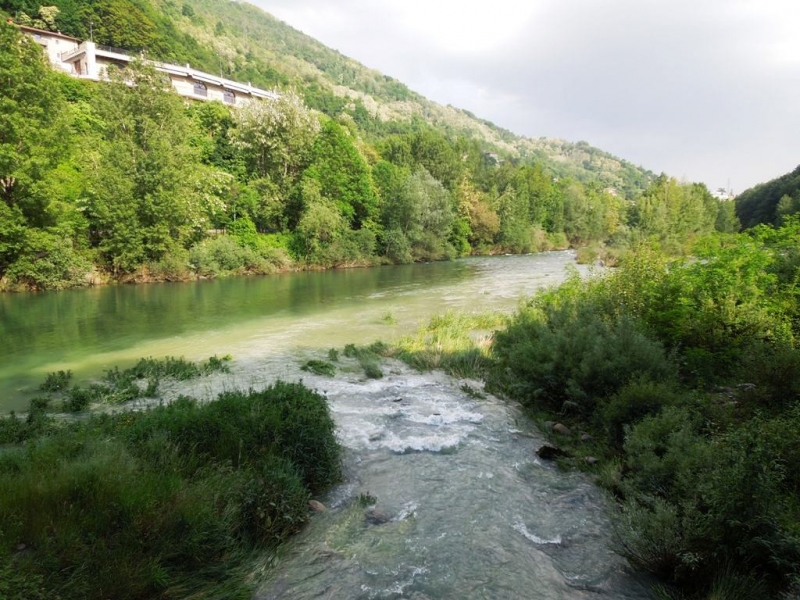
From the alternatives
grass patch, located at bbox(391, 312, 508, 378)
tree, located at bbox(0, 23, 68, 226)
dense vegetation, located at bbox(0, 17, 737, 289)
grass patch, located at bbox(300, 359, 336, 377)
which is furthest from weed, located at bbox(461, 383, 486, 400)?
tree, located at bbox(0, 23, 68, 226)

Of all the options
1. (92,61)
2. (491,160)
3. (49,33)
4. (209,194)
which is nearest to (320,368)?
(209,194)

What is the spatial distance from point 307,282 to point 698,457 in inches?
1268

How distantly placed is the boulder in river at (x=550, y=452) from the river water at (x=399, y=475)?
17 centimetres

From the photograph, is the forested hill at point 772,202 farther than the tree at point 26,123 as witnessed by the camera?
Yes

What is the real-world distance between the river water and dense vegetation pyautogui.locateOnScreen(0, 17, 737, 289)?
12037 mm

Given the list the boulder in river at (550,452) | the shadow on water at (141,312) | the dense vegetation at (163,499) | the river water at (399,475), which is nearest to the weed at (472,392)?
the river water at (399,475)

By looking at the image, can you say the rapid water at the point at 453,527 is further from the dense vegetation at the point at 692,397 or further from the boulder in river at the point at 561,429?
the dense vegetation at the point at 692,397

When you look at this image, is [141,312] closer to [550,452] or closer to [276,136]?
[550,452]

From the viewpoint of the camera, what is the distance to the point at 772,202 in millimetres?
→ 69750

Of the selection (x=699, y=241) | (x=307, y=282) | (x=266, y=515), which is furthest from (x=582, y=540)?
(x=307, y=282)

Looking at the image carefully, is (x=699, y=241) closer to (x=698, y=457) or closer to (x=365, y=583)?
Answer: (x=698, y=457)

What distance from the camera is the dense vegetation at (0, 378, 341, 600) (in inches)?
137

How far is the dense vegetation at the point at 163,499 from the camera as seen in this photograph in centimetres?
349

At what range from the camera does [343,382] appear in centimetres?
1140
